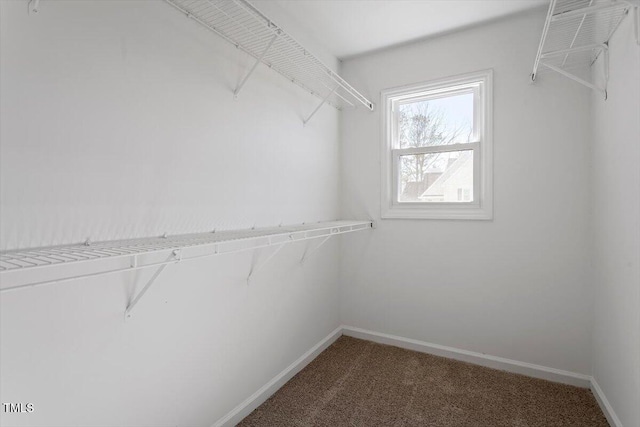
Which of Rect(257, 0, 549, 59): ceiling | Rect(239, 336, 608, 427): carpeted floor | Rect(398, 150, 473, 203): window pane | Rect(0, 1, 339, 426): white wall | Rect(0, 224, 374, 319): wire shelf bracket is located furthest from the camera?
Rect(398, 150, 473, 203): window pane

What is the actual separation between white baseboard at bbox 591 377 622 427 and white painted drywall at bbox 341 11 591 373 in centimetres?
12

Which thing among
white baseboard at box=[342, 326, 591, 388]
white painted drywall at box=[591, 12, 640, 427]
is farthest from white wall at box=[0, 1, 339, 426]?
white painted drywall at box=[591, 12, 640, 427]

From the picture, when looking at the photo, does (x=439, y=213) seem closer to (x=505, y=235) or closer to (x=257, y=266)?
(x=505, y=235)

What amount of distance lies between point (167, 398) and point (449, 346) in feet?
6.17

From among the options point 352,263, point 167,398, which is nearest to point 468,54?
point 352,263

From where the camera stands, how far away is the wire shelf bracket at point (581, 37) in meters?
1.39

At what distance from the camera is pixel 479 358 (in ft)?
7.24

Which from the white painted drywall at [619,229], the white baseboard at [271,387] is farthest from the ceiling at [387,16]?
the white baseboard at [271,387]

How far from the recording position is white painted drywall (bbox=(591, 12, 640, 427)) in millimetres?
1352

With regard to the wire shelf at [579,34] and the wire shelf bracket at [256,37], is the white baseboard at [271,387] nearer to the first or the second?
the wire shelf bracket at [256,37]

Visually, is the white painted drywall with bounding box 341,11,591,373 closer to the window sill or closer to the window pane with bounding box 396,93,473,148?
the window sill

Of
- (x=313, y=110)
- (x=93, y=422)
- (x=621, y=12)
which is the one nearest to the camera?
(x=93, y=422)

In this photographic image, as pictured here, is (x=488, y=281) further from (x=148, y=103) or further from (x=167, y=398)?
(x=148, y=103)

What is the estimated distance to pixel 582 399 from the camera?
1.82 m
